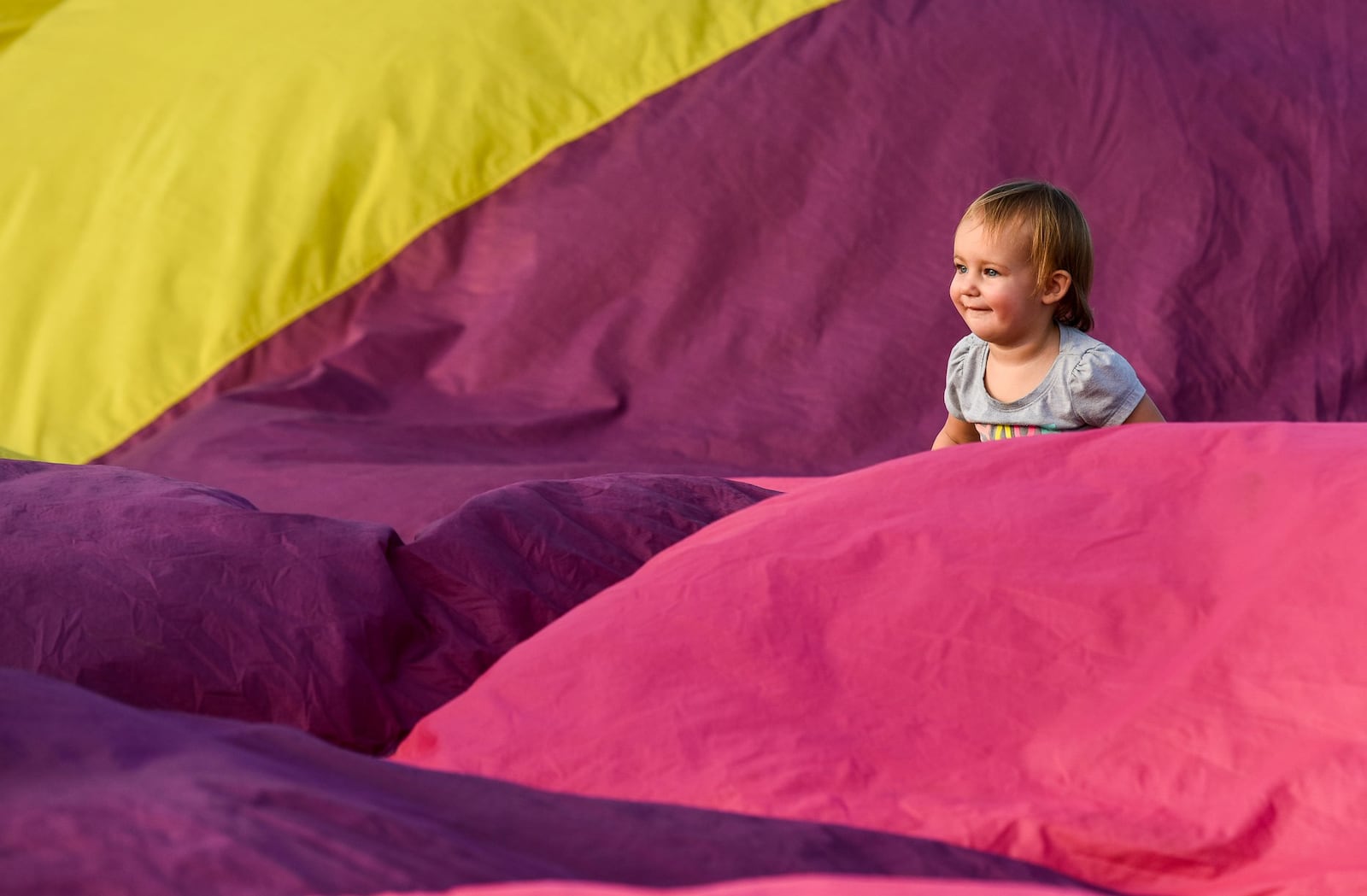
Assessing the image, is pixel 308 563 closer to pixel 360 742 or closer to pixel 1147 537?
pixel 360 742

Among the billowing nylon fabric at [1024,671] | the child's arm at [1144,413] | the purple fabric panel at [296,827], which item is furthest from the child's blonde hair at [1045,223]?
the purple fabric panel at [296,827]

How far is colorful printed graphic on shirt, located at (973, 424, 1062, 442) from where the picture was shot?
4.21 ft

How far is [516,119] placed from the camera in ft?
6.04

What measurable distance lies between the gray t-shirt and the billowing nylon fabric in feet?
1.02

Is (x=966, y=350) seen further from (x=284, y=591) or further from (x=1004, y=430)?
(x=284, y=591)

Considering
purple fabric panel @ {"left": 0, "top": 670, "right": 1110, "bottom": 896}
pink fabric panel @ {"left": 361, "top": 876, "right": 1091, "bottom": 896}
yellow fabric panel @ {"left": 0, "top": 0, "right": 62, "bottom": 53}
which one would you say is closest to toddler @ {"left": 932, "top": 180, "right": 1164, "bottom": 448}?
purple fabric panel @ {"left": 0, "top": 670, "right": 1110, "bottom": 896}

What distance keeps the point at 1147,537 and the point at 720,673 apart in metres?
0.25

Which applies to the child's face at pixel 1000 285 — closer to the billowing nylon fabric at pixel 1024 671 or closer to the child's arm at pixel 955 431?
the child's arm at pixel 955 431

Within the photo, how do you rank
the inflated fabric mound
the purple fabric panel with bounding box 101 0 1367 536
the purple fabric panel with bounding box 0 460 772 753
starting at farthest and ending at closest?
the purple fabric panel with bounding box 101 0 1367 536, the purple fabric panel with bounding box 0 460 772 753, the inflated fabric mound

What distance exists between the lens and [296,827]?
1.93ft

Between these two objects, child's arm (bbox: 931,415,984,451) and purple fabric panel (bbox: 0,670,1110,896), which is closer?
purple fabric panel (bbox: 0,670,1110,896)

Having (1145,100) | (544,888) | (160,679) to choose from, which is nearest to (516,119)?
(1145,100)

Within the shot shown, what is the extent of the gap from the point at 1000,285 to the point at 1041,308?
0.14ft

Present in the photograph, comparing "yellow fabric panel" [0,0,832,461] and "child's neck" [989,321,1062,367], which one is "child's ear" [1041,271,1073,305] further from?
"yellow fabric panel" [0,0,832,461]
